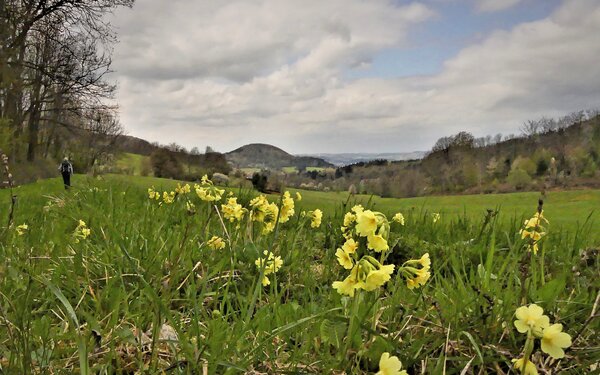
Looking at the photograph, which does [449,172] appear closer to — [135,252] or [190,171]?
[190,171]

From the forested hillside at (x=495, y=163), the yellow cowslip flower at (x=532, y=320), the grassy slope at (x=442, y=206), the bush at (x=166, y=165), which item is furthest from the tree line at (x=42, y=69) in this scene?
the forested hillside at (x=495, y=163)

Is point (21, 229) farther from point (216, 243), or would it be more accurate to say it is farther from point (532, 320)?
point (532, 320)

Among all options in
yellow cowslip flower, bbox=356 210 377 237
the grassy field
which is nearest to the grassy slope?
the grassy field

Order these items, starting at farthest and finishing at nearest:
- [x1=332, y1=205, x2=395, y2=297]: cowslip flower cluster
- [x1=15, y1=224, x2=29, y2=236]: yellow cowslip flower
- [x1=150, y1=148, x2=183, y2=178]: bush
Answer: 1. [x1=150, y1=148, x2=183, y2=178]: bush
2. [x1=15, y1=224, x2=29, y2=236]: yellow cowslip flower
3. [x1=332, y1=205, x2=395, y2=297]: cowslip flower cluster

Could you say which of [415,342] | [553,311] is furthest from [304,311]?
[553,311]

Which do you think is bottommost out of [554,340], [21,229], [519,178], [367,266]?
[519,178]

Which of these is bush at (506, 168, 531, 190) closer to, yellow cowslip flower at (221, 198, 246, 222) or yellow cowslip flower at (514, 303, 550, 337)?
yellow cowslip flower at (221, 198, 246, 222)

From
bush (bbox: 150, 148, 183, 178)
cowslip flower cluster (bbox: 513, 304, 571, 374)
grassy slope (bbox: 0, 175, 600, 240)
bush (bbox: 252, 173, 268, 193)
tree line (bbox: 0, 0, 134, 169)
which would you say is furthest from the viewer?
bush (bbox: 150, 148, 183, 178)

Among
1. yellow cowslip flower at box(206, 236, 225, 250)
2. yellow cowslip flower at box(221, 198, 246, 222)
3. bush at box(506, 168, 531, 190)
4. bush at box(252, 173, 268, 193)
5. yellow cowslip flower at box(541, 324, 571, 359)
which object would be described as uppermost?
bush at box(252, 173, 268, 193)

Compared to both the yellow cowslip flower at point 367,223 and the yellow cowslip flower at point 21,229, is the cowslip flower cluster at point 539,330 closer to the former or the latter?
the yellow cowslip flower at point 367,223

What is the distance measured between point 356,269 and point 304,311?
79 cm

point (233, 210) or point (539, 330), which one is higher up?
point (233, 210)

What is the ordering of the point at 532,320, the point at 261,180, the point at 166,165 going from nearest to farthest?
the point at 532,320 → the point at 261,180 → the point at 166,165

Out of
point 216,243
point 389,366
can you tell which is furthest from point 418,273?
point 216,243
